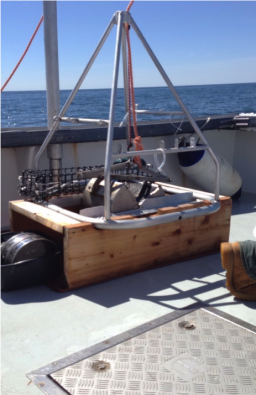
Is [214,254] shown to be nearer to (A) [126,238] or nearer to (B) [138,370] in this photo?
(A) [126,238]

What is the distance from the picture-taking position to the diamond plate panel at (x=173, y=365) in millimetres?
1875

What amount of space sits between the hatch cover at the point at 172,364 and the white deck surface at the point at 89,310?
0.14 metres

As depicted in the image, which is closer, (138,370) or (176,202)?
(138,370)

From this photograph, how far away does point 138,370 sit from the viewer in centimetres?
199

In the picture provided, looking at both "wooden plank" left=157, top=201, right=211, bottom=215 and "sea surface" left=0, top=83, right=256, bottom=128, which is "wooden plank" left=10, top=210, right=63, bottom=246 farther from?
"sea surface" left=0, top=83, right=256, bottom=128

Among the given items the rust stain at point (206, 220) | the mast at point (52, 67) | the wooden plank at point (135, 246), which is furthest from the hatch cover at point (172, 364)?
the mast at point (52, 67)

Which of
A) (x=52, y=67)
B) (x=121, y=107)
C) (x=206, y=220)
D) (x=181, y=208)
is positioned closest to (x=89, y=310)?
(x=181, y=208)

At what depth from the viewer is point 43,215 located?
3010 mm

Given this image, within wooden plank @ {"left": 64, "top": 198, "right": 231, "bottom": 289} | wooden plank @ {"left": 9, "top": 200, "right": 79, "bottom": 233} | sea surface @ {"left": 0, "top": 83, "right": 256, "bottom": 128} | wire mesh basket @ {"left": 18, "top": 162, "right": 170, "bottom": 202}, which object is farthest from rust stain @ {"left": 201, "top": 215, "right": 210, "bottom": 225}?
sea surface @ {"left": 0, "top": 83, "right": 256, "bottom": 128}

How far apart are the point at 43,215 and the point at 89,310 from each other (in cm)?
75

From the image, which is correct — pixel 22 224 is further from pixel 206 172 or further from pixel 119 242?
pixel 206 172

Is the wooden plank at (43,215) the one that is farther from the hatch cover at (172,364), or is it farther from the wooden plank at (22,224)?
the hatch cover at (172,364)

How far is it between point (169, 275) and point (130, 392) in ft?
4.26

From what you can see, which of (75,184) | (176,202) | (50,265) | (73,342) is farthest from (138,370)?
(75,184)
